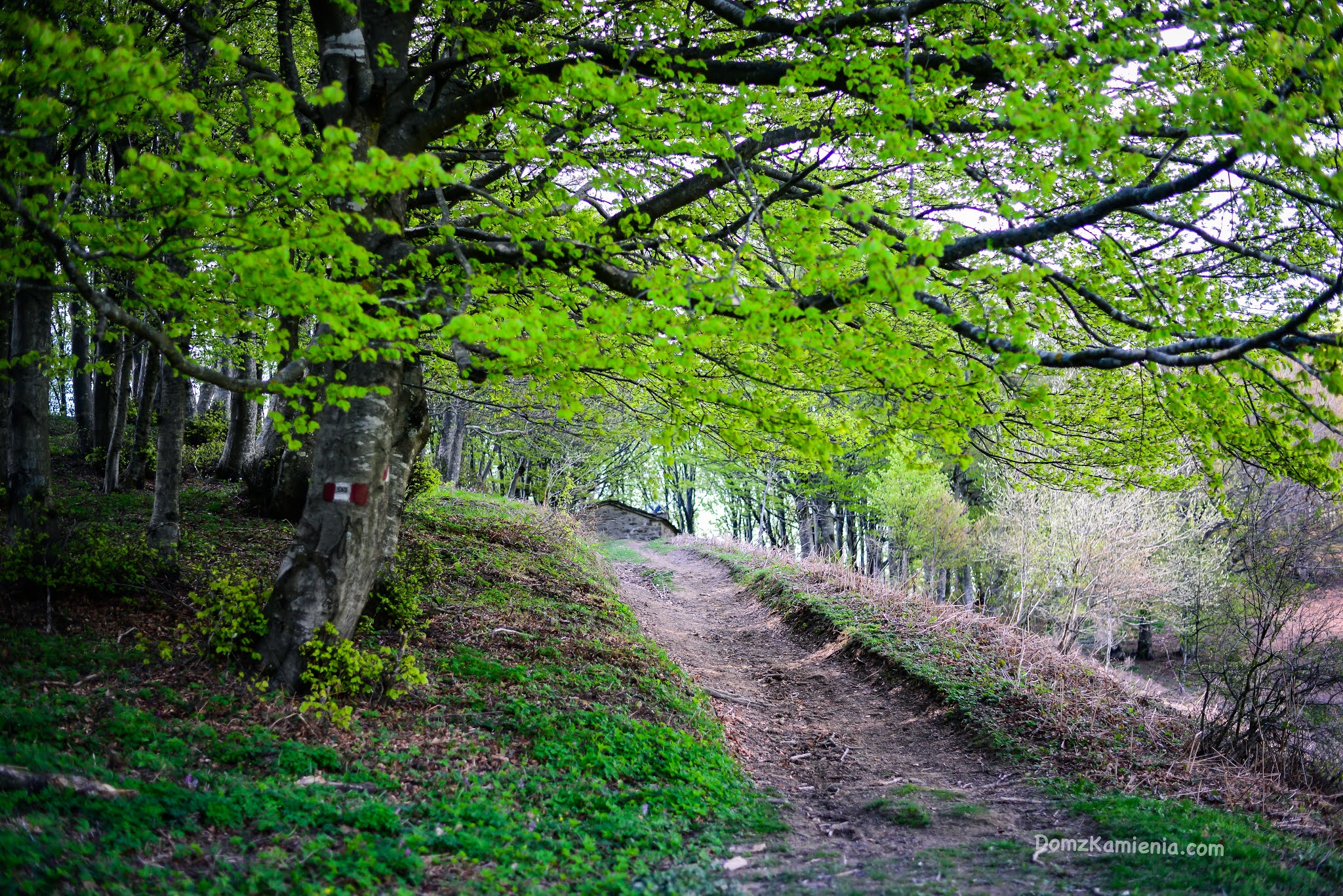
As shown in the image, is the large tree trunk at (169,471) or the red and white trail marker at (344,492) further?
the large tree trunk at (169,471)

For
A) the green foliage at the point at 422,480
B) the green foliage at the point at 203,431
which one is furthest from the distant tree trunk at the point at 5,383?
the green foliage at the point at 203,431

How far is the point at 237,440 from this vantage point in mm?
12508

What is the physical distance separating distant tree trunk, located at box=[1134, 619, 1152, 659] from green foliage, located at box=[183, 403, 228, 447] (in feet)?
110

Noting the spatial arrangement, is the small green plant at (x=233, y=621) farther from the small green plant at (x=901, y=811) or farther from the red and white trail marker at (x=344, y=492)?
the small green plant at (x=901, y=811)

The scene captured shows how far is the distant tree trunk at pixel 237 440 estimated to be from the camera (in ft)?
39.2

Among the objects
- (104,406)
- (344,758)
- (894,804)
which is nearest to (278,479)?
(104,406)

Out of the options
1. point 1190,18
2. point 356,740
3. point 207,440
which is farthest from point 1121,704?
point 207,440

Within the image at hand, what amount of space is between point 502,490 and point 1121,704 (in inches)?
1407

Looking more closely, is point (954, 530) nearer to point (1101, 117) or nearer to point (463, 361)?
point (1101, 117)

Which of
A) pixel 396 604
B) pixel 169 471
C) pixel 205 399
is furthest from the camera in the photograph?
pixel 205 399

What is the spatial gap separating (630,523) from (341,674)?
1080 inches

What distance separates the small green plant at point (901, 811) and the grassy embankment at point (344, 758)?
1.06 meters

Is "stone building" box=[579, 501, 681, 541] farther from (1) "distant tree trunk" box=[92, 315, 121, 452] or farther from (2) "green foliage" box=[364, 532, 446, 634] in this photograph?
(2) "green foliage" box=[364, 532, 446, 634]

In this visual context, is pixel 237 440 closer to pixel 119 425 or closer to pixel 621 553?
pixel 119 425
